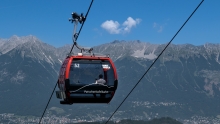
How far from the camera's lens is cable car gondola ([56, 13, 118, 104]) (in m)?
22.1

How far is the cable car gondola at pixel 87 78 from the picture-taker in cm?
2211

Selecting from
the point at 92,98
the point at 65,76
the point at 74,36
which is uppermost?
the point at 74,36

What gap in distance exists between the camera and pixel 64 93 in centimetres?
2275

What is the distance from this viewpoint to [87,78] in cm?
2300

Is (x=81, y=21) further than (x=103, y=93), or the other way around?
(x=103, y=93)

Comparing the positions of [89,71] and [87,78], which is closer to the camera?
[89,71]

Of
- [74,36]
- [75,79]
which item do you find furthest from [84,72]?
[74,36]

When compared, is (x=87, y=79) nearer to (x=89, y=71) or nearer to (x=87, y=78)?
(x=87, y=78)

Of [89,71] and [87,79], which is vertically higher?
[89,71]

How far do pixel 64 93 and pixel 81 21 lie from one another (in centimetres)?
446

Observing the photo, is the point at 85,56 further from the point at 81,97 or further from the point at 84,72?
the point at 81,97

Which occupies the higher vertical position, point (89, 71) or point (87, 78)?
point (89, 71)

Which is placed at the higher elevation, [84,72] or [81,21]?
[81,21]

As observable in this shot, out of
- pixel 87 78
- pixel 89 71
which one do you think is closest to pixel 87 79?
pixel 87 78
